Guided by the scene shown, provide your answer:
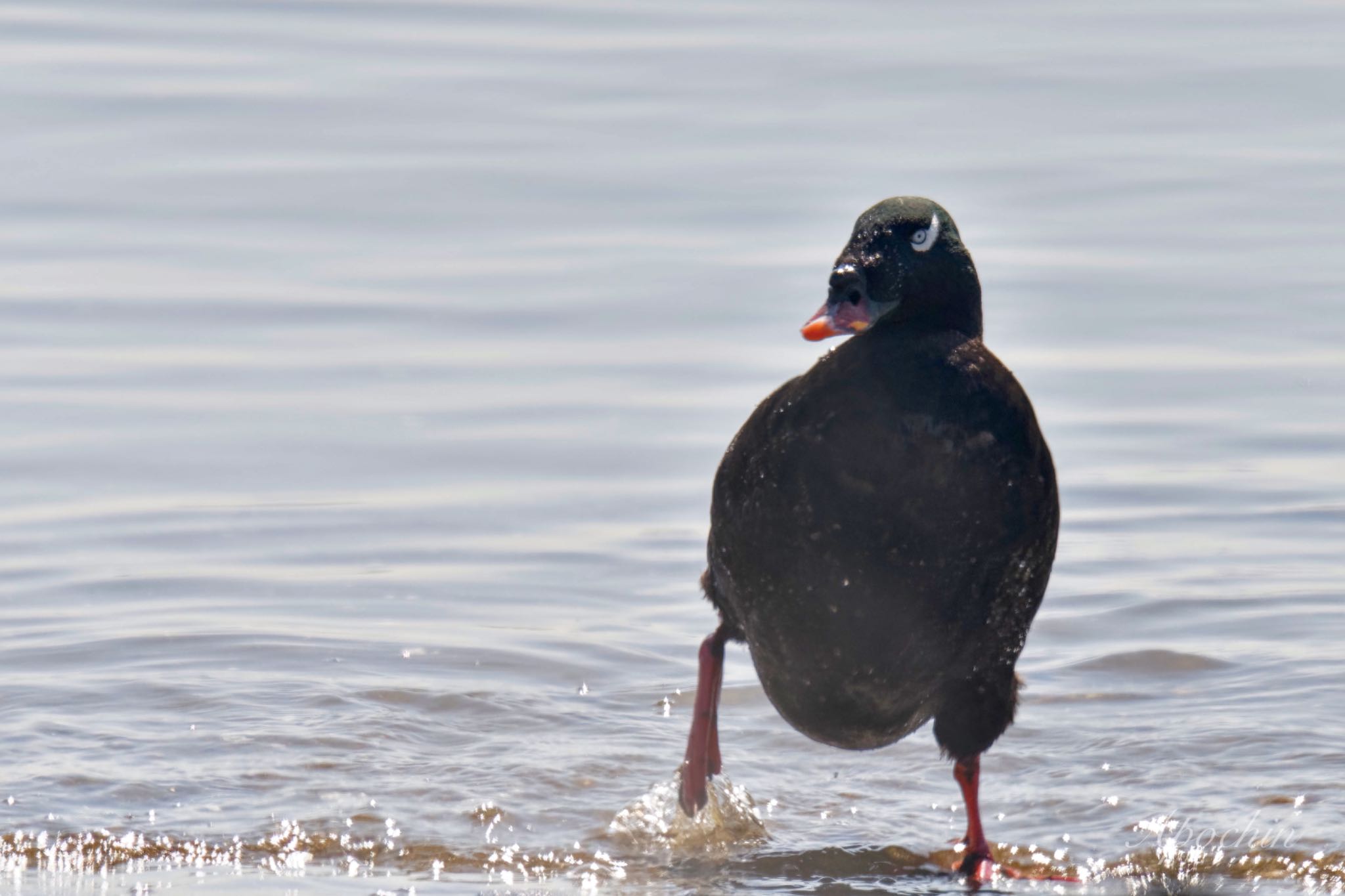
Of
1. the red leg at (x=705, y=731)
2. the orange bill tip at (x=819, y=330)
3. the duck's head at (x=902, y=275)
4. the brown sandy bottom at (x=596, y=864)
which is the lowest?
the brown sandy bottom at (x=596, y=864)

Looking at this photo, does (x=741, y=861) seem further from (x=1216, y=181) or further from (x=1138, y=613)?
(x=1216, y=181)

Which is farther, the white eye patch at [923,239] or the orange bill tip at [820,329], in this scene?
the white eye patch at [923,239]

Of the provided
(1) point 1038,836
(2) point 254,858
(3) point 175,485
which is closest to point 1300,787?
(1) point 1038,836

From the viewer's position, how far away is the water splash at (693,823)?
21.2ft

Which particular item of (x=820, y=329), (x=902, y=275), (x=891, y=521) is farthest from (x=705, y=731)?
(x=902, y=275)

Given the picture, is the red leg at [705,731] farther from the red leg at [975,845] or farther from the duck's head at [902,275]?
the duck's head at [902,275]

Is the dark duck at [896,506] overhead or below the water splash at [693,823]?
overhead

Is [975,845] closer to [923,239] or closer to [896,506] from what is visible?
[896,506]

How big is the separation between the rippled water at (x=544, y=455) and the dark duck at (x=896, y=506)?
660 millimetres

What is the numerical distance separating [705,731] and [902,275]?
68.9 inches

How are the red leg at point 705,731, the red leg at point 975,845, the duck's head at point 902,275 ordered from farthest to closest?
the red leg at point 705,731 → the red leg at point 975,845 → the duck's head at point 902,275

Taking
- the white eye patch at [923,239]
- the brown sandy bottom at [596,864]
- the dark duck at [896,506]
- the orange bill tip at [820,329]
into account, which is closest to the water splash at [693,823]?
the brown sandy bottom at [596,864]

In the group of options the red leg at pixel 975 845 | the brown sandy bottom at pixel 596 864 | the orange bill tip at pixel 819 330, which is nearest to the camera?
the orange bill tip at pixel 819 330

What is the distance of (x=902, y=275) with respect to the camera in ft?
19.2
